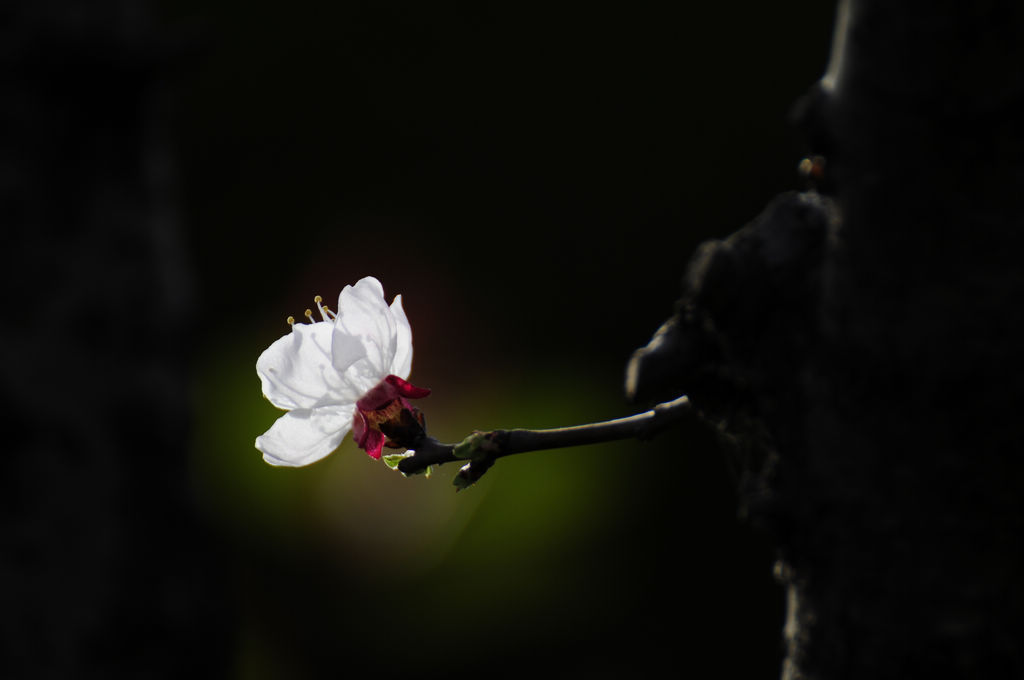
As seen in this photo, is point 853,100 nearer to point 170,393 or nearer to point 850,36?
point 850,36

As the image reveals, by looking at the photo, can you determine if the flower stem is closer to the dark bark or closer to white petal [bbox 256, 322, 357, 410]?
white petal [bbox 256, 322, 357, 410]

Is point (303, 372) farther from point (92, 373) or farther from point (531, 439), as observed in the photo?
point (92, 373)

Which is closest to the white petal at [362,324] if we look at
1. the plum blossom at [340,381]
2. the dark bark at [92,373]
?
the plum blossom at [340,381]

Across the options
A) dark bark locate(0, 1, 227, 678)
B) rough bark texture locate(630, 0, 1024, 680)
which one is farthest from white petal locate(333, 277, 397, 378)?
dark bark locate(0, 1, 227, 678)

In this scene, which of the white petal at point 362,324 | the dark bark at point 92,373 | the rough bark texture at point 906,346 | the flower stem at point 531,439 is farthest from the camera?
the dark bark at point 92,373

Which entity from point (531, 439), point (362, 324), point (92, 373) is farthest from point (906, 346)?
point (92, 373)

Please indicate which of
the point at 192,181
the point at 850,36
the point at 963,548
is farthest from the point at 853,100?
the point at 192,181

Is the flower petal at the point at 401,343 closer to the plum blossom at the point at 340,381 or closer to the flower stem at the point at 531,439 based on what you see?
the plum blossom at the point at 340,381

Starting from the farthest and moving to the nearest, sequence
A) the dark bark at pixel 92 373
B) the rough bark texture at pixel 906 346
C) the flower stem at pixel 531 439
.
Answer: the dark bark at pixel 92 373, the flower stem at pixel 531 439, the rough bark texture at pixel 906 346

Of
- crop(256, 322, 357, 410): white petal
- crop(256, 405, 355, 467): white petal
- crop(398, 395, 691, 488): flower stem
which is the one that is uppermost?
crop(256, 322, 357, 410): white petal
